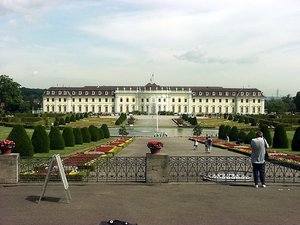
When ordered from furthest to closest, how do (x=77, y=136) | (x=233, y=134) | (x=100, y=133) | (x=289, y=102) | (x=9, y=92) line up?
(x=289, y=102)
(x=9, y=92)
(x=100, y=133)
(x=233, y=134)
(x=77, y=136)

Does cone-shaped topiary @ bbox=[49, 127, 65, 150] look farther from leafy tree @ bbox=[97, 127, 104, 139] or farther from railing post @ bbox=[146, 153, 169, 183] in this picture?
railing post @ bbox=[146, 153, 169, 183]

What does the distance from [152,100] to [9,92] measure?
5389cm

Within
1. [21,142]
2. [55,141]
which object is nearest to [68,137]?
[55,141]

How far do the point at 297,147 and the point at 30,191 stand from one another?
21.4 meters

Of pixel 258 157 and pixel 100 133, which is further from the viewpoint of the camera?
pixel 100 133

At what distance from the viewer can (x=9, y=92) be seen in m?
A: 101

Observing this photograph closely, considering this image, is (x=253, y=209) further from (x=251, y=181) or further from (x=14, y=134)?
(x=14, y=134)

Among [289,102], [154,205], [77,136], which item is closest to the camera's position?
[154,205]

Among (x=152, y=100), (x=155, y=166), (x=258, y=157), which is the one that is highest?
(x=152, y=100)

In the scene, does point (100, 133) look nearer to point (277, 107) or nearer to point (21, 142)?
point (21, 142)

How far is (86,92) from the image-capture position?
149625 millimetres

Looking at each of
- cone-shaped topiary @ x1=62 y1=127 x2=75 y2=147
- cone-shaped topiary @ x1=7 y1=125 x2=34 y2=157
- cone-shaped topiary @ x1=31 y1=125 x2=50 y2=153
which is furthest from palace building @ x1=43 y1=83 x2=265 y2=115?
cone-shaped topiary @ x1=7 y1=125 x2=34 y2=157

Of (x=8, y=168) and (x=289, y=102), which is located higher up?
(x=289, y=102)

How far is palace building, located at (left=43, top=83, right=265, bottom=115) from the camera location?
Answer: 14575cm
